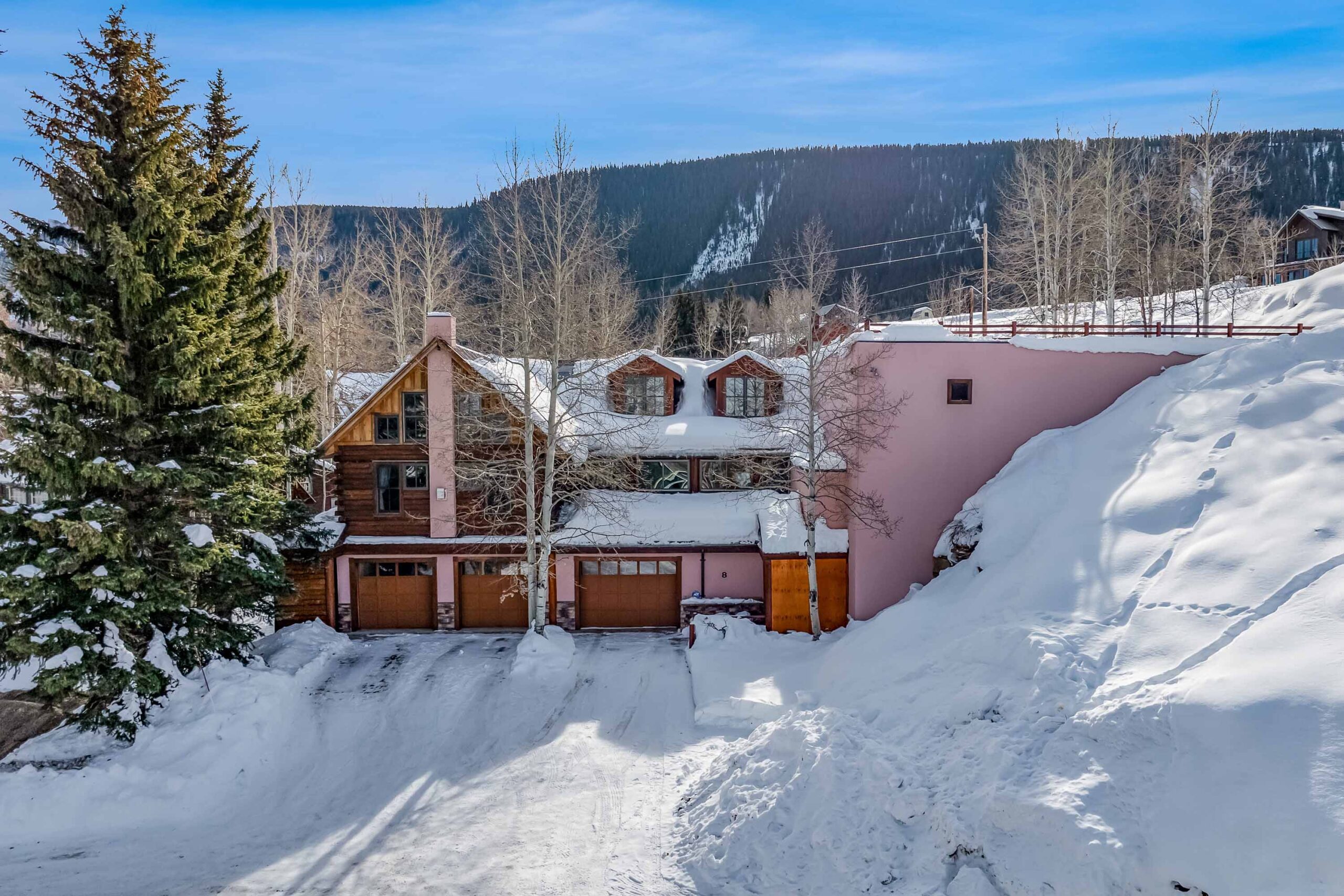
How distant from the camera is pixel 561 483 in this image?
21.2 meters

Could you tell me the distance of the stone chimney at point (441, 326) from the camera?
1992 cm

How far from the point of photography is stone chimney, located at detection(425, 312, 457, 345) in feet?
65.4

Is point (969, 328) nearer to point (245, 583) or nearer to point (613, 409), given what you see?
point (613, 409)

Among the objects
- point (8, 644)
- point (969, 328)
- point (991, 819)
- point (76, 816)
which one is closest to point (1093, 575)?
point (991, 819)

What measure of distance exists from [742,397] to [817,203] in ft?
327

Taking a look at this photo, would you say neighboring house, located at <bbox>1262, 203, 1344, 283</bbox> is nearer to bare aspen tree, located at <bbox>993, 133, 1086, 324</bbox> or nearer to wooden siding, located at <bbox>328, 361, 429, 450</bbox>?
bare aspen tree, located at <bbox>993, 133, 1086, 324</bbox>

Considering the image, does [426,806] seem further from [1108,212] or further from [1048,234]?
[1048,234]

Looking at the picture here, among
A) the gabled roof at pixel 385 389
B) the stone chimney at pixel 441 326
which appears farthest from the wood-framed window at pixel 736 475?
the gabled roof at pixel 385 389

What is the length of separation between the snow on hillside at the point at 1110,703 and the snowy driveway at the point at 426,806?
148 centimetres

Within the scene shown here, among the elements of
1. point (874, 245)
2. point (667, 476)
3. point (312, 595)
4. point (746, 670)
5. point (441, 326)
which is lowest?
point (746, 670)

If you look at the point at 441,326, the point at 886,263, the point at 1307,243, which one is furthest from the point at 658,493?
the point at 886,263

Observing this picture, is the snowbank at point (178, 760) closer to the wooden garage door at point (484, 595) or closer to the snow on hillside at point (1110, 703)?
the wooden garage door at point (484, 595)

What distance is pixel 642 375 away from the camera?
24.9m

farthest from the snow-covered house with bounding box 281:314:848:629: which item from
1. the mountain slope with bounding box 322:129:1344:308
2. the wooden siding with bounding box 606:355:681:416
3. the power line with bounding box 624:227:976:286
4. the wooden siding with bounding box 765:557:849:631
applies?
the power line with bounding box 624:227:976:286
